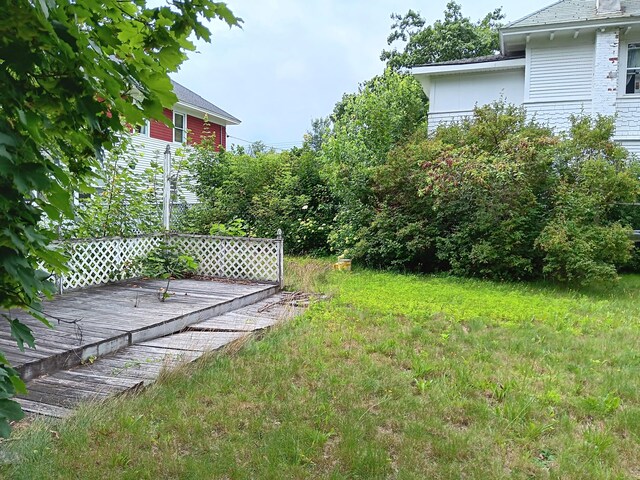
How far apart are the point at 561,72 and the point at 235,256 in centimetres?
979

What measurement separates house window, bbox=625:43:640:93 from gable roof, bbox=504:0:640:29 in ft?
2.87

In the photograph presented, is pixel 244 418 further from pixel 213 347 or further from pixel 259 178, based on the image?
pixel 259 178

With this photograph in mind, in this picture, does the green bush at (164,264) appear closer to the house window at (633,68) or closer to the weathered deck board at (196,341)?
the weathered deck board at (196,341)

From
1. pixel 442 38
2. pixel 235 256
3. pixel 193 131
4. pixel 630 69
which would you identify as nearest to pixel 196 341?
pixel 235 256

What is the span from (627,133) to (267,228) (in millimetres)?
9458

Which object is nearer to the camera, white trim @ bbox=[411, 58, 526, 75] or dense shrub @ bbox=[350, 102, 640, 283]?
dense shrub @ bbox=[350, 102, 640, 283]

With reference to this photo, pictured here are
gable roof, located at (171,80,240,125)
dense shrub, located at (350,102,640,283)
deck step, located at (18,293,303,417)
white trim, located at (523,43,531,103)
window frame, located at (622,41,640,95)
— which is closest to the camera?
deck step, located at (18,293,303,417)

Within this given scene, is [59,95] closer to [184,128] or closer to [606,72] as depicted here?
[606,72]

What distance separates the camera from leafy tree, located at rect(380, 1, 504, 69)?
21.5 meters

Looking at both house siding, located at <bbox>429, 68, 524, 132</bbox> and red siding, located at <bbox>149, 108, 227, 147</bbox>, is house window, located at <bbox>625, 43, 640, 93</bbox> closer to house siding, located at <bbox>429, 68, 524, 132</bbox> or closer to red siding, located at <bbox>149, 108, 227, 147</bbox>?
house siding, located at <bbox>429, 68, 524, 132</bbox>

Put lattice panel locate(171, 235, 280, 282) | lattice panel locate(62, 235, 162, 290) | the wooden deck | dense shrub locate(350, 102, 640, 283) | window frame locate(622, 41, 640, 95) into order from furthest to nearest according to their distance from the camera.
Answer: window frame locate(622, 41, 640, 95)
dense shrub locate(350, 102, 640, 283)
lattice panel locate(171, 235, 280, 282)
lattice panel locate(62, 235, 162, 290)
the wooden deck

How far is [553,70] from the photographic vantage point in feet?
39.1

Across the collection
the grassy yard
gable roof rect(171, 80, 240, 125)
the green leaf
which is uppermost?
gable roof rect(171, 80, 240, 125)

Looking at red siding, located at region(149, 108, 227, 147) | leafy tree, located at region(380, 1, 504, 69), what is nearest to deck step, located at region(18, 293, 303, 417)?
red siding, located at region(149, 108, 227, 147)
